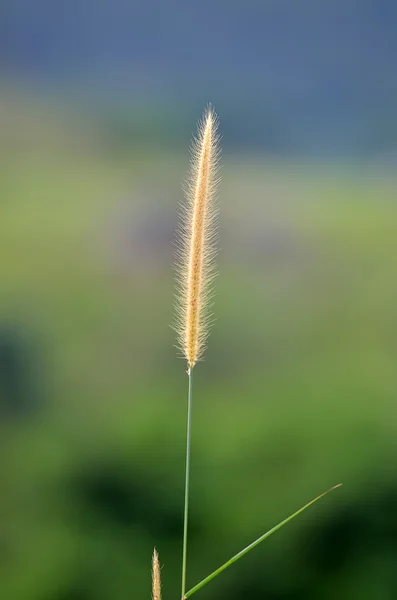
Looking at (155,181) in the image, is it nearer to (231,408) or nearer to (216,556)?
(231,408)

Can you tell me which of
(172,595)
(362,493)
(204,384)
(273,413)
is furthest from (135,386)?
(362,493)

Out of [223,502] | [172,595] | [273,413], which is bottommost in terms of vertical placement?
[172,595]

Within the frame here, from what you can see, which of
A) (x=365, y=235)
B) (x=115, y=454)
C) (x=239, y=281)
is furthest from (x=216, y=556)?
(x=365, y=235)

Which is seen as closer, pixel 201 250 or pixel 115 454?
pixel 201 250

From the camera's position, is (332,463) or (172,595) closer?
(172,595)

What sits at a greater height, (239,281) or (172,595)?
(239,281)

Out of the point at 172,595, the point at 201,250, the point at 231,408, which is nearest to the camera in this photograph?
the point at 201,250

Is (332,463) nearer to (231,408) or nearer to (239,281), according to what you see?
(231,408)

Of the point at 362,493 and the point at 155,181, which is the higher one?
the point at 155,181

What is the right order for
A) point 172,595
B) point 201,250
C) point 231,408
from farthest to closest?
point 231,408, point 172,595, point 201,250
